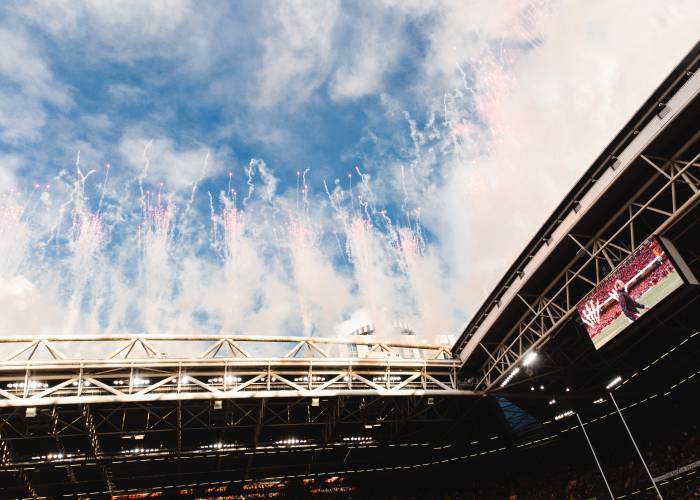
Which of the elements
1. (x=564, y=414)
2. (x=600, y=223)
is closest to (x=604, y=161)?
(x=600, y=223)

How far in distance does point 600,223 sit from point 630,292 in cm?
253

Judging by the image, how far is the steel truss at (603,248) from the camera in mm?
12680

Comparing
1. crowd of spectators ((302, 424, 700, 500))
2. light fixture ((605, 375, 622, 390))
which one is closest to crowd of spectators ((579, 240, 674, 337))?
light fixture ((605, 375, 622, 390))

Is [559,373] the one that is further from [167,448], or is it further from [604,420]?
[167,448]

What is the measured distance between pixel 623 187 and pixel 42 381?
73.2 feet

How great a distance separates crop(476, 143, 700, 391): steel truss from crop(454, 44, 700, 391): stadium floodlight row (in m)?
0.04

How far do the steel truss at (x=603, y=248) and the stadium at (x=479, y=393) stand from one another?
8 cm

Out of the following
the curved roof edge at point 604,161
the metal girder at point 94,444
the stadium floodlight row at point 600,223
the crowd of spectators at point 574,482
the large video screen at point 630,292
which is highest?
the curved roof edge at point 604,161

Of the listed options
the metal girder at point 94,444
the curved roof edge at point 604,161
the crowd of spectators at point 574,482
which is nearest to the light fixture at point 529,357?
the curved roof edge at point 604,161

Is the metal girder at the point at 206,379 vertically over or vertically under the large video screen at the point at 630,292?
over

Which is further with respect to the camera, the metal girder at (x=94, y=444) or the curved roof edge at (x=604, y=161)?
the metal girder at (x=94, y=444)

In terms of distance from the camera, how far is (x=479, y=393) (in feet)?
70.3

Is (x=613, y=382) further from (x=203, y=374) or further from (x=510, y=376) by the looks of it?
(x=203, y=374)

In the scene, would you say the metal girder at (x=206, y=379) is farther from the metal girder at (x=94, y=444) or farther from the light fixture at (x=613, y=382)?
the light fixture at (x=613, y=382)
